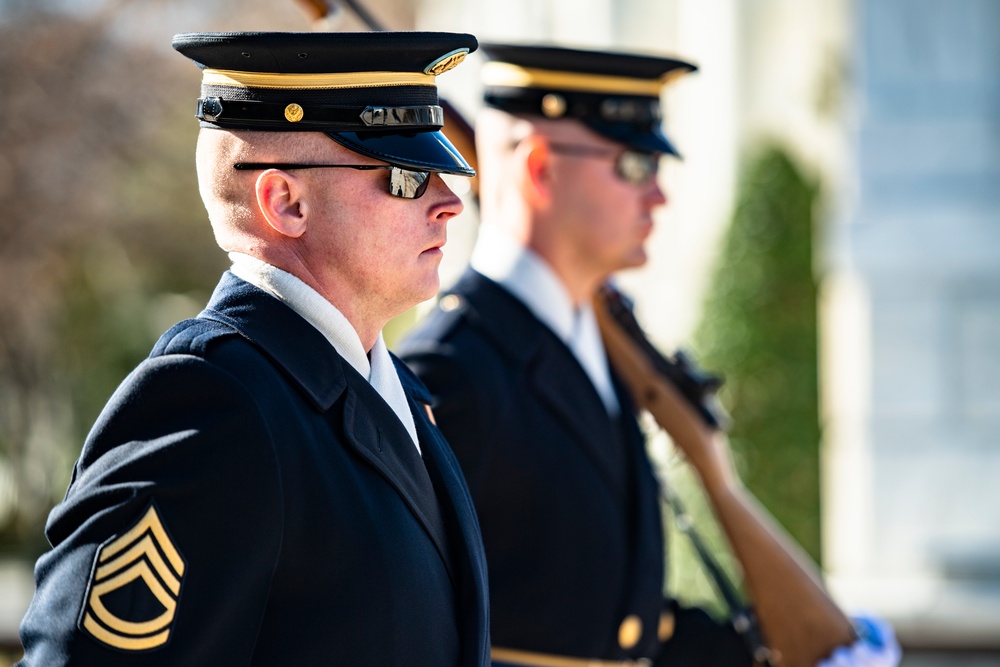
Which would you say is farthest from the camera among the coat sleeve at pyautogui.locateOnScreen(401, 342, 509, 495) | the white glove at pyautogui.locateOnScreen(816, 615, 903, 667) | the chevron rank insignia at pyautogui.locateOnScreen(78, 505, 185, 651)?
the white glove at pyautogui.locateOnScreen(816, 615, 903, 667)

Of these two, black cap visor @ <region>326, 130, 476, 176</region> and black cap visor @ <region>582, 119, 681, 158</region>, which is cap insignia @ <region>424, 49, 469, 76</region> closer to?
black cap visor @ <region>326, 130, 476, 176</region>

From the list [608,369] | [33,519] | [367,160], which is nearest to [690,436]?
[608,369]

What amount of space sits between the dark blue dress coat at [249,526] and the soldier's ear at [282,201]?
0.33ft

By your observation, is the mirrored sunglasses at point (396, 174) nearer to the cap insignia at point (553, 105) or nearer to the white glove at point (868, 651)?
the cap insignia at point (553, 105)

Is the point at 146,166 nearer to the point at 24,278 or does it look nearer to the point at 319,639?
the point at 24,278

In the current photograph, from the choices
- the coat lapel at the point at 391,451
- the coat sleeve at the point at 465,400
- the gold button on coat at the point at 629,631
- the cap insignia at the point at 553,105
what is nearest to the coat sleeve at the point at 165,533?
the coat lapel at the point at 391,451

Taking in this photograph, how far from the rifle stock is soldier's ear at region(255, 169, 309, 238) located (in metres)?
1.87

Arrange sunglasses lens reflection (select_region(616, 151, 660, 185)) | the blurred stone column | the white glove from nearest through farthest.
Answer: the white glove < sunglasses lens reflection (select_region(616, 151, 660, 185)) < the blurred stone column

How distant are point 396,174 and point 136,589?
69 centimetres

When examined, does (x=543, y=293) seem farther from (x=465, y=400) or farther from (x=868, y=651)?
(x=868, y=651)

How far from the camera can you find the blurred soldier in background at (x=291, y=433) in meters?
1.80

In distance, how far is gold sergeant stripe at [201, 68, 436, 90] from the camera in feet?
6.73

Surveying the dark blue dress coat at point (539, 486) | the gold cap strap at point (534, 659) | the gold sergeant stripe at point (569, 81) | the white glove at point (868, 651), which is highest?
the gold sergeant stripe at point (569, 81)

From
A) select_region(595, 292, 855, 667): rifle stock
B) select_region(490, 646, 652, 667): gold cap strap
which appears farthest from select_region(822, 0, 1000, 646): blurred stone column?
select_region(490, 646, 652, 667): gold cap strap
